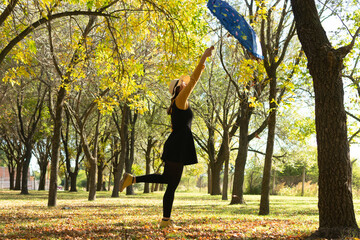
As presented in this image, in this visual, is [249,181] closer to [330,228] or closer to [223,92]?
[223,92]

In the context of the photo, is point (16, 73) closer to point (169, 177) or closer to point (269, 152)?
point (169, 177)

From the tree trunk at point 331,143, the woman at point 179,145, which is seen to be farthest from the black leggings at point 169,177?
the tree trunk at point 331,143

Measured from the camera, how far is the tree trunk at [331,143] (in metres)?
4.50

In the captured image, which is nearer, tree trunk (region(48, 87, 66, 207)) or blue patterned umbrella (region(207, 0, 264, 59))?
blue patterned umbrella (region(207, 0, 264, 59))

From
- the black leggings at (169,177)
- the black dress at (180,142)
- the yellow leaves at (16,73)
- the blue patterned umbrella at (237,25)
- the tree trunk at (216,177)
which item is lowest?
the tree trunk at (216,177)

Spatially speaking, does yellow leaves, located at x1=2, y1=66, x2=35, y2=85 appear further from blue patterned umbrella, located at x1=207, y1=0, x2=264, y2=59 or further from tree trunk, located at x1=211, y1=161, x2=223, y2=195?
tree trunk, located at x1=211, y1=161, x2=223, y2=195

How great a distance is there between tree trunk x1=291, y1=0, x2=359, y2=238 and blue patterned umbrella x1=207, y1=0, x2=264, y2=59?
1.61m

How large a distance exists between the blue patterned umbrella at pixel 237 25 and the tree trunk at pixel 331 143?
1.61 meters

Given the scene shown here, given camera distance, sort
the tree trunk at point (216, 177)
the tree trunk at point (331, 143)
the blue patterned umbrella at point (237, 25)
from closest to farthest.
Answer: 1. the tree trunk at point (331, 143)
2. the blue patterned umbrella at point (237, 25)
3. the tree trunk at point (216, 177)

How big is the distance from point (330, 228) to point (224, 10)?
4124mm

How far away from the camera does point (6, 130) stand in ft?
94.8

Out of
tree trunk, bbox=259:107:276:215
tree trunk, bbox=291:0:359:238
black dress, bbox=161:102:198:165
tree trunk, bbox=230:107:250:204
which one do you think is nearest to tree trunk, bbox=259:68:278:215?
tree trunk, bbox=259:107:276:215

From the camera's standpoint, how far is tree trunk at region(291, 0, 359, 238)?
4.50 m

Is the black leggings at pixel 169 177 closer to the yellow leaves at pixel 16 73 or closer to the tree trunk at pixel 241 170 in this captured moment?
the yellow leaves at pixel 16 73
